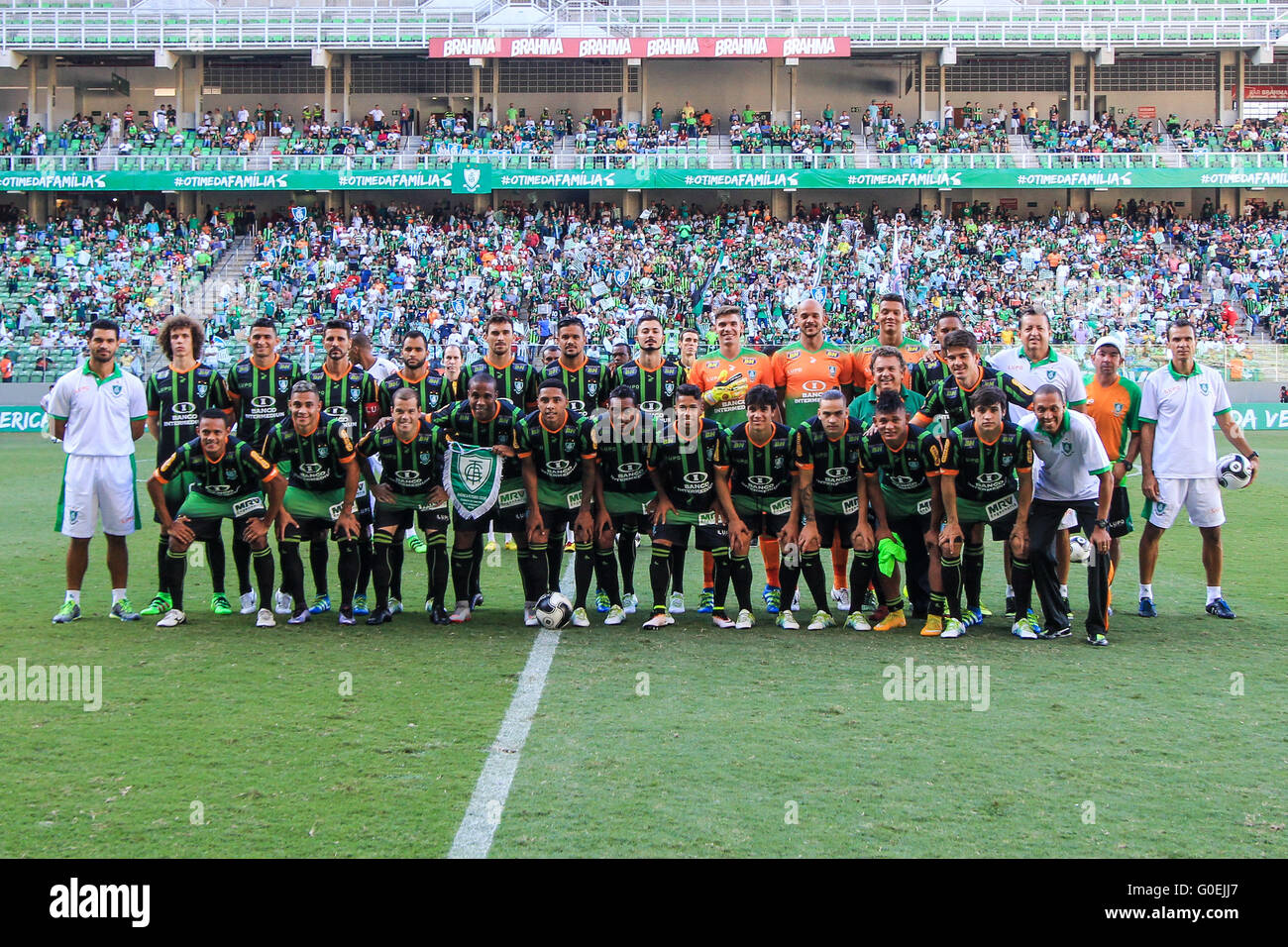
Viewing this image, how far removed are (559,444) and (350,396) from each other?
188cm

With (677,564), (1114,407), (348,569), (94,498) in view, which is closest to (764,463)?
(677,564)

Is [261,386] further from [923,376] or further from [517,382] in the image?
[923,376]

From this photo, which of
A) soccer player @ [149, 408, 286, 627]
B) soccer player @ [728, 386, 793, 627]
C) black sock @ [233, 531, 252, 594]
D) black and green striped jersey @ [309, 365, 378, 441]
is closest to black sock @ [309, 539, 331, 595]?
soccer player @ [149, 408, 286, 627]

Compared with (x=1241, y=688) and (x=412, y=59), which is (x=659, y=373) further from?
(x=412, y=59)

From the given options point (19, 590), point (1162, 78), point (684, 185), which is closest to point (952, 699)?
point (19, 590)

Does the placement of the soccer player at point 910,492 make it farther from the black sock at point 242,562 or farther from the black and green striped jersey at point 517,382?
the black sock at point 242,562

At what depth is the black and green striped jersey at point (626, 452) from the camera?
8.16m

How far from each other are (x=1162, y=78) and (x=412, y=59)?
1022 inches

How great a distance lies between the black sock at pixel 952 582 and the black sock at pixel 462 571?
307 cm

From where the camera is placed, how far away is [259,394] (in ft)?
30.5

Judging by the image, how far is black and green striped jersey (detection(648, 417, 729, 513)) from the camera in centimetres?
812

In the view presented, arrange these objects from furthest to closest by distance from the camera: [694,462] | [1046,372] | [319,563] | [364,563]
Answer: [364,563] < [319,563] < [1046,372] < [694,462]

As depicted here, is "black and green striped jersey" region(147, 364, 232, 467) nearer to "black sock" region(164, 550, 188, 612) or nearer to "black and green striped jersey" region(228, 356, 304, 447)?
"black and green striped jersey" region(228, 356, 304, 447)

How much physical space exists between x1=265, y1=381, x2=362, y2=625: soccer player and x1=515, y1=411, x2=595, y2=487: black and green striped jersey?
116 cm
